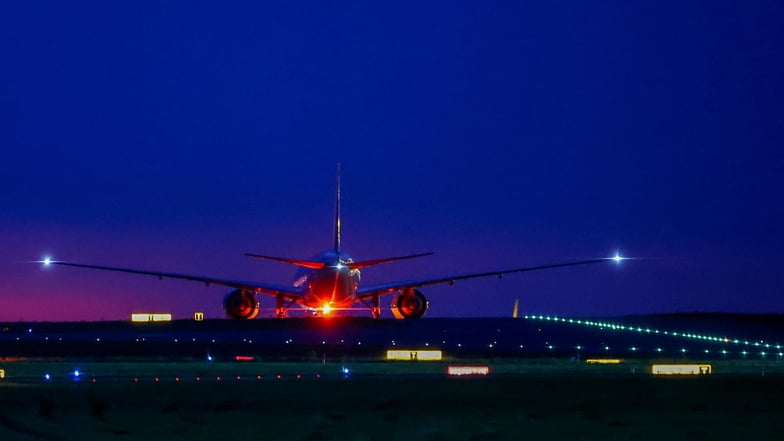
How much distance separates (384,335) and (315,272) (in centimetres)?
465

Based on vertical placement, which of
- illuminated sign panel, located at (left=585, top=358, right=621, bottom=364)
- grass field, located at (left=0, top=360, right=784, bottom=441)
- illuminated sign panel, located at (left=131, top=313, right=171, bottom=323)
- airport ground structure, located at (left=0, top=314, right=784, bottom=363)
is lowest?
grass field, located at (left=0, top=360, right=784, bottom=441)

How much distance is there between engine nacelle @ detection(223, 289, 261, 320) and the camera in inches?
2512

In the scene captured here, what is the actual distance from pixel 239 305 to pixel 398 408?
40.0m

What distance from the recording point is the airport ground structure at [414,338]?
148 ft

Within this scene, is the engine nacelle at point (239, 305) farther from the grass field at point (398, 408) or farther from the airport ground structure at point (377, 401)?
the grass field at point (398, 408)

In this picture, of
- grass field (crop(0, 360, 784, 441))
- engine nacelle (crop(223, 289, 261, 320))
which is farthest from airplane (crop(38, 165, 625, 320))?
grass field (crop(0, 360, 784, 441))

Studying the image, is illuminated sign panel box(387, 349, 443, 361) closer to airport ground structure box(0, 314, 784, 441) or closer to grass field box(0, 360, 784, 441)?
airport ground structure box(0, 314, 784, 441)

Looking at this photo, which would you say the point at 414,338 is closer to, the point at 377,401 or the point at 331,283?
the point at 331,283

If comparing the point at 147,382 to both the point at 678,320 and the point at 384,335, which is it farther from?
the point at 678,320

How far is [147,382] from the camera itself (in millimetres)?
26141

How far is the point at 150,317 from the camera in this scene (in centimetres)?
7944

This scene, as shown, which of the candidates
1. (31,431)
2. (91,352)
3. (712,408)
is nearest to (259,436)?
(31,431)

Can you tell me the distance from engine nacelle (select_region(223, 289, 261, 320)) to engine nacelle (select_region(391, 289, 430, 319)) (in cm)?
732

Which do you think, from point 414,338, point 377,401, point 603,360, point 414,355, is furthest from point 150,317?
point 377,401
